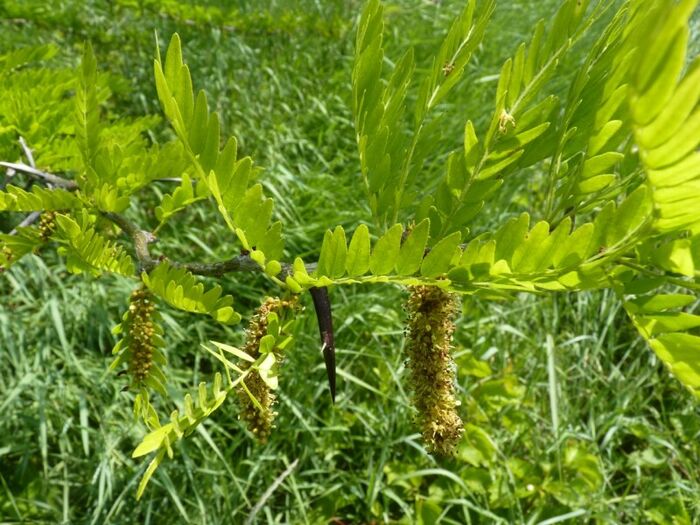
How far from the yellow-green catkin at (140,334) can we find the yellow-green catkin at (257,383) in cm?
15

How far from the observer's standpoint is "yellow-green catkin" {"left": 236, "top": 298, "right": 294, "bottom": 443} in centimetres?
61

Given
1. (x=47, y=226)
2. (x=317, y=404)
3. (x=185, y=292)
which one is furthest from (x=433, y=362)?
(x=317, y=404)

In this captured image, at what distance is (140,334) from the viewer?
713 mm

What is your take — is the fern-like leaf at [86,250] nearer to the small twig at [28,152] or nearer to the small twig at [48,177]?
the small twig at [48,177]

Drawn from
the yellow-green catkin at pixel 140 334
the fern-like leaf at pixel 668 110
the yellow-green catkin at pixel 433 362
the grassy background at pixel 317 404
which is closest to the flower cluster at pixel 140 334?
the yellow-green catkin at pixel 140 334

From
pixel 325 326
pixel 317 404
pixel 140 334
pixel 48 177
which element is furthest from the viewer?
pixel 317 404

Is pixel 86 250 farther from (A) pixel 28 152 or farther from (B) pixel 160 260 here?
(A) pixel 28 152

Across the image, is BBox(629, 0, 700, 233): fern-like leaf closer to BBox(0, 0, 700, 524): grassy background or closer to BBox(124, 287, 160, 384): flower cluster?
BBox(124, 287, 160, 384): flower cluster

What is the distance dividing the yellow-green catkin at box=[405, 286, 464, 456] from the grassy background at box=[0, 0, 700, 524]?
32.3 inches

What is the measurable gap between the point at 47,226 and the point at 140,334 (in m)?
0.19

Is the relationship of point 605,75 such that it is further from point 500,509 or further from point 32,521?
point 32,521

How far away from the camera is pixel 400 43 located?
3.12 meters

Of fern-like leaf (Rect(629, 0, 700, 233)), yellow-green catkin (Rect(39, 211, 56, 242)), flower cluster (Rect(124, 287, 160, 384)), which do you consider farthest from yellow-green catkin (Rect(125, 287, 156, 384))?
fern-like leaf (Rect(629, 0, 700, 233))

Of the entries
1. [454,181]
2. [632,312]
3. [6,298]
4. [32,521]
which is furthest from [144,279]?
[6,298]
